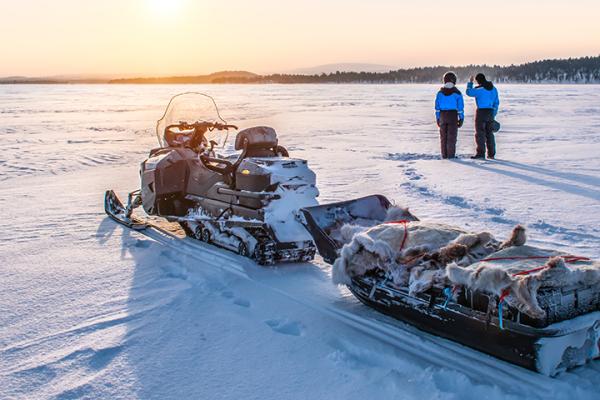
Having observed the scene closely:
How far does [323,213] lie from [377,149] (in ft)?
26.0

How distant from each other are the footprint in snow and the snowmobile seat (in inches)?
71.4

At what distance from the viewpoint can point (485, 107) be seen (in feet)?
32.1

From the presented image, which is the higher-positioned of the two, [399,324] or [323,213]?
[323,213]

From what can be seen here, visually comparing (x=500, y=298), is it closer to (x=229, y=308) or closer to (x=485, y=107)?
(x=229, y=308)

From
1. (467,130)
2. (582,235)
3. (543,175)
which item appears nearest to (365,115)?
(467,130)

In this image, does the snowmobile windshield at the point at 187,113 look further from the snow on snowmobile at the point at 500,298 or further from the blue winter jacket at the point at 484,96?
the blue winter jacket at the point at 484,96

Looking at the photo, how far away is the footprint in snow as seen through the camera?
3.54 meters

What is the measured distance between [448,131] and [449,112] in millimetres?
355

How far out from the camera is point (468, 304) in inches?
116

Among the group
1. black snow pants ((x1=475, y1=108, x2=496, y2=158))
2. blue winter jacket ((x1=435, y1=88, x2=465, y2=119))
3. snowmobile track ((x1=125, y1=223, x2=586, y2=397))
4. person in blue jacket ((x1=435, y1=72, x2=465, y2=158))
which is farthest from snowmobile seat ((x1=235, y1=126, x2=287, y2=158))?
black snow pants ((x1=475, y1=108, x2=496, y2=158))

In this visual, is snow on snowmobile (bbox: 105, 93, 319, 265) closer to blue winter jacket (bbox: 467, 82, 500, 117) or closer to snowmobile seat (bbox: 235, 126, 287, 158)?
snowmobile seat (bbox: 235, 126, 287, 158)

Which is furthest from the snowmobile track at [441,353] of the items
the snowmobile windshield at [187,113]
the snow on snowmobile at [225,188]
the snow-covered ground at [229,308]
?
the snowmobile windshield at [187,113]

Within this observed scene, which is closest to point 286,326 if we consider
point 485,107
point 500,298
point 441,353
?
point 441,353

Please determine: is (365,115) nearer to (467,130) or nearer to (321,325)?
(467,130)
